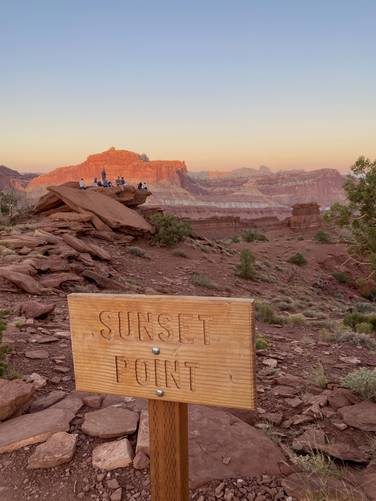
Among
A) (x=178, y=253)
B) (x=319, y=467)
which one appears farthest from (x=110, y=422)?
(x=178, y=253)

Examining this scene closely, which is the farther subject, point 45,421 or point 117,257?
point 117,257

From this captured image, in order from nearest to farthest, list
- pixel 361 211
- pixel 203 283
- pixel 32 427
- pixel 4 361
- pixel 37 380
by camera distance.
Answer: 1. pixel 32 427
2. pixel 37 380
3. pixel 4 361
4. pixel 361 211
5. pixel 203 283

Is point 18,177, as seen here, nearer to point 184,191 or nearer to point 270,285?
point 184,191

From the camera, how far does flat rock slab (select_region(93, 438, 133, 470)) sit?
2.96 metres

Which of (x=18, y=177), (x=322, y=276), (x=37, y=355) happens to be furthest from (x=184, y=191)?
(x=37, y=355)

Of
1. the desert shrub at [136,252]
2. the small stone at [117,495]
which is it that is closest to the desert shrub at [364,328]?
the small stone at [117,495]

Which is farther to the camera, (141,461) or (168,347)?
(141,461)

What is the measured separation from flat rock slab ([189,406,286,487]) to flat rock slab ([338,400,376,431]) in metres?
1.07

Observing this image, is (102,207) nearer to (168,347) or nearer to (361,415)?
(361,415)

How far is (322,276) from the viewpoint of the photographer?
1017 inches

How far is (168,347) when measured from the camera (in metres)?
1.99

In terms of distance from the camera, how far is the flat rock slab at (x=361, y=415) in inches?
151

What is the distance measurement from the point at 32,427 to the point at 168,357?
1.99 metres

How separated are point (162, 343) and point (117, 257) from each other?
1365 centimetres
